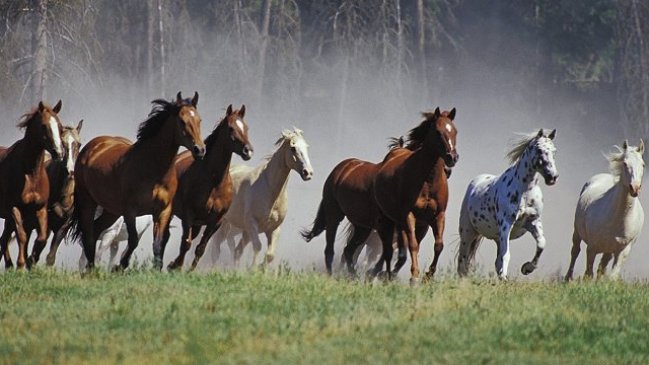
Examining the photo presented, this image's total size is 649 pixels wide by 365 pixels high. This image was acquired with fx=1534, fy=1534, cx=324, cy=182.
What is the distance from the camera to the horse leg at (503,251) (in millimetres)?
18594

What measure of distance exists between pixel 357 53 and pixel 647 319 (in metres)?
39.7

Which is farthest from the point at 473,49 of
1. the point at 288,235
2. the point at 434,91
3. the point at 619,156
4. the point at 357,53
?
the point at 619,156

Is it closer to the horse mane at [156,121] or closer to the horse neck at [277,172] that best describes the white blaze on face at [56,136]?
the horse mane at [156,121]

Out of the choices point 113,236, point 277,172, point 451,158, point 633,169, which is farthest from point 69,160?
point 633,169

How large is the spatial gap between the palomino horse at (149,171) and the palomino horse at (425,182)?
2764 mm

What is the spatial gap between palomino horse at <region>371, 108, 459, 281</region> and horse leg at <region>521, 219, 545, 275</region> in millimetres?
1054

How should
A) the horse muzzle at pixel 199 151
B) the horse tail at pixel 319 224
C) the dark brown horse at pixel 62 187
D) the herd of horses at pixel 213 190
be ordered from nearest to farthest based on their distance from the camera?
the horse muzzle at pixel 199 151 → the herd of horses at pixel 213 190 → the dark brown horse at pixel 62 187 → the horse tail at pixel 319 224

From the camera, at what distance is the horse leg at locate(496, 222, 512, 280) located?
1859 cm

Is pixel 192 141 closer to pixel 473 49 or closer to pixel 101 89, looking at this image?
pixel 101 89

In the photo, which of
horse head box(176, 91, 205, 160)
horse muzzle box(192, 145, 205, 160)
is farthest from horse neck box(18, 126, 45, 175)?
horse muzzle box(192, 145, 205, 160)

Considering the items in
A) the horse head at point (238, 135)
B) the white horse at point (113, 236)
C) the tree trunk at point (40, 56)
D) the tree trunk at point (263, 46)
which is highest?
the tree trunk at point (263, 46)

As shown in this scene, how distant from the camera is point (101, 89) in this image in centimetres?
5072

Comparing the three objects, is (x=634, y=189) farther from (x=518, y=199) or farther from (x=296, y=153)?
(x=296, y=153)

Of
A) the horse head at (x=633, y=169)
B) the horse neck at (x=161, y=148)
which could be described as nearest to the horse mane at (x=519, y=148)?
the horse head at (x=633, y=169)
